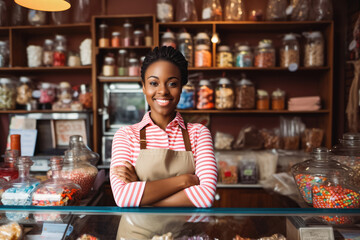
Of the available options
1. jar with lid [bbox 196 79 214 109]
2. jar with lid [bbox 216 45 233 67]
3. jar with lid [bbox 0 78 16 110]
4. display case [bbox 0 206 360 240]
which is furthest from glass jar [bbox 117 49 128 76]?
display case [bbox 0 206 360 240]

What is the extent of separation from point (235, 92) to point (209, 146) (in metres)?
1.84

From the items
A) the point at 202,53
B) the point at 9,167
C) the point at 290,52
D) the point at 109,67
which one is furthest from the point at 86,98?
the point at 290,52

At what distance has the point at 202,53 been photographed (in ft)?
9.26

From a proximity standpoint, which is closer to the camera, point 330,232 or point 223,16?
point 330,232

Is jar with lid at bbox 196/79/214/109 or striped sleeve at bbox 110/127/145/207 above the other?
jar with lid at bbox 196/79/214/109

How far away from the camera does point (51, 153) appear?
9.55 feet

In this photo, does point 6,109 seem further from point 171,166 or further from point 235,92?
point 171,166

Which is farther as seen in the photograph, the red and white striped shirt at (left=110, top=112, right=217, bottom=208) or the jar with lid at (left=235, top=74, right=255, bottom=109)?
the jar with lid at (left=235, top=74, right=255, bottom=109)

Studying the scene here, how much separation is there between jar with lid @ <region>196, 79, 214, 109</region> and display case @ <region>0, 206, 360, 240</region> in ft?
6.83

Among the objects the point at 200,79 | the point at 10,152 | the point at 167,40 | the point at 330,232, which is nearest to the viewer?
the point at 330,232

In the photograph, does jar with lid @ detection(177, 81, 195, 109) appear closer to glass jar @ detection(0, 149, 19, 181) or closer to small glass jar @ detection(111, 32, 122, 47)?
small glass jar @ detection(111, 32, 122, 47)

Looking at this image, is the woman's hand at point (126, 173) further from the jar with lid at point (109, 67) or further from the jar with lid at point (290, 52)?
the jar with lid at point (290, 52)

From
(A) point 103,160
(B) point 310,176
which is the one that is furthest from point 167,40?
(B) point 310,176

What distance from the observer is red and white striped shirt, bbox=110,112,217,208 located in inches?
40.1
